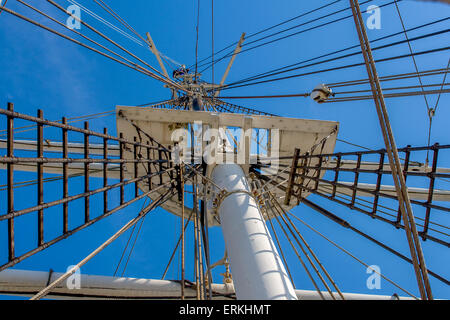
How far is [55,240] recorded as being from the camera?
8.68 ft

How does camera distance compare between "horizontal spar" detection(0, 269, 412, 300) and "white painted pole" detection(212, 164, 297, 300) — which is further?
"horizontal spar" detection(0, 269, 412, 300)

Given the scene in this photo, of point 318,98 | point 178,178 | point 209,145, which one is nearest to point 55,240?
point 178,178

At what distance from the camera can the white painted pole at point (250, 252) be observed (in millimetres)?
3051

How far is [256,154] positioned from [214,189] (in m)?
2.42

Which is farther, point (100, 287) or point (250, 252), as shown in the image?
point (100, 287)

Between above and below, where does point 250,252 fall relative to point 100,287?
above

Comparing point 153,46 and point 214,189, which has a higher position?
point 153,46

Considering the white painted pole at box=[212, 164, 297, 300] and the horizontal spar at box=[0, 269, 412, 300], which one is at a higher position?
the white painted pole at box=[212, 164, 297, 300]

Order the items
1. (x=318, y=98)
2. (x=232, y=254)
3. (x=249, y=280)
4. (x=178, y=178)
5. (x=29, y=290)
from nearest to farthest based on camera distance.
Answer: (x=249, y=280), (x=232, y=254), (x=29, y=290), (x=318, y=98), (x=178, y=178)

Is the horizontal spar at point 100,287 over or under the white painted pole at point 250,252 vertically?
under

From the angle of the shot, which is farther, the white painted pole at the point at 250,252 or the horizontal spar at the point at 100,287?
the horizontal spar at the point at 100,287

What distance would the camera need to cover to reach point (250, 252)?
Result: 3.50 meters

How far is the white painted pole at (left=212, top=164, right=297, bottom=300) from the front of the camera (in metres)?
3.05
